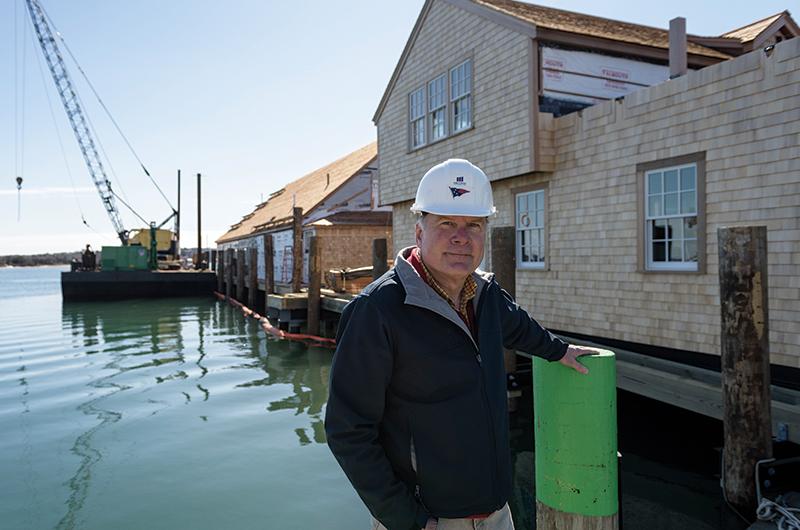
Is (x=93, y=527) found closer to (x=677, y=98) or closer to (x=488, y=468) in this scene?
(x=488, y=468)

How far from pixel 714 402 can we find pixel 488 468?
4.64 metres

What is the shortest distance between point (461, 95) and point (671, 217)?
6030mm

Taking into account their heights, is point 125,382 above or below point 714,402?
below

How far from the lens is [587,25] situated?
40.7 feet

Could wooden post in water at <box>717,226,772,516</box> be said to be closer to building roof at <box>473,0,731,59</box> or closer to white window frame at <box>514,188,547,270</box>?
white window frame at <box>514,188,547,270</box>

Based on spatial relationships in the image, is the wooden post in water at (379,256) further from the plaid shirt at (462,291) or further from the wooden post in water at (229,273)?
the wooden post in water at (229,273)

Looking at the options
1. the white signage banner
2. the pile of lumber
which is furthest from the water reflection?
the white signage banner

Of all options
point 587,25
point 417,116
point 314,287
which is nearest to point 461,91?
point 417,116

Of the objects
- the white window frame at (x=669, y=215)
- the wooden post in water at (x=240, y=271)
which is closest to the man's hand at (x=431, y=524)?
the white window frame at (x=669, y=215)

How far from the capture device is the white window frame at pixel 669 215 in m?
8.35

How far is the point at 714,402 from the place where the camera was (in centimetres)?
596

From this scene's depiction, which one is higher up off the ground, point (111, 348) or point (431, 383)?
point (431, 383)

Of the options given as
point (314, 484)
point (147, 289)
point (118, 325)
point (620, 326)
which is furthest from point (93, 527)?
point (147, 289)

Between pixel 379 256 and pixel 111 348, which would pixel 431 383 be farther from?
pixel 111 348
